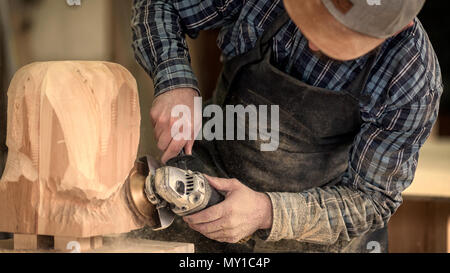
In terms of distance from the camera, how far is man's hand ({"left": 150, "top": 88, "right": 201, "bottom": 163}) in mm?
1228

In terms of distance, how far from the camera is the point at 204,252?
1.22 metres

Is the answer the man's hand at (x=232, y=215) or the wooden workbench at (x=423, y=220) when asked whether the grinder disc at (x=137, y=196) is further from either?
the wooden workbench at (x=423, y=220)

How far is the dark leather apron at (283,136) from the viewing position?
1.31 m

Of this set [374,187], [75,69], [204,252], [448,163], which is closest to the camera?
[75,69]

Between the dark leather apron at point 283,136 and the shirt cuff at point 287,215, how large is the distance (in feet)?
0.16

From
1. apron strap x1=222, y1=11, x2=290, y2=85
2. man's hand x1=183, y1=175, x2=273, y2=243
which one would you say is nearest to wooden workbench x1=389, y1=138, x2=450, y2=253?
man's hand x1=183, y1=175, x2=273, y2=243

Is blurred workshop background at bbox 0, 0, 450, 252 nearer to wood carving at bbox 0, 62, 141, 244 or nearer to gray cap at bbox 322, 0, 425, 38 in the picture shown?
wood carving at bbox 0, 62, 141, 244

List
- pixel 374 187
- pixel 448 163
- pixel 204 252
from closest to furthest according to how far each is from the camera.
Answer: pixel 204 252
pixel 374 187
pixel 448 163

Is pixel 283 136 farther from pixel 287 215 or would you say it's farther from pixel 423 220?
pixel 423 220

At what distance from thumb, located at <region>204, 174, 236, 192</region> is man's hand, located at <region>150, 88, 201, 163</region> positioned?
8cm

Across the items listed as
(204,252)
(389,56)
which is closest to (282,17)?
(389,56)
